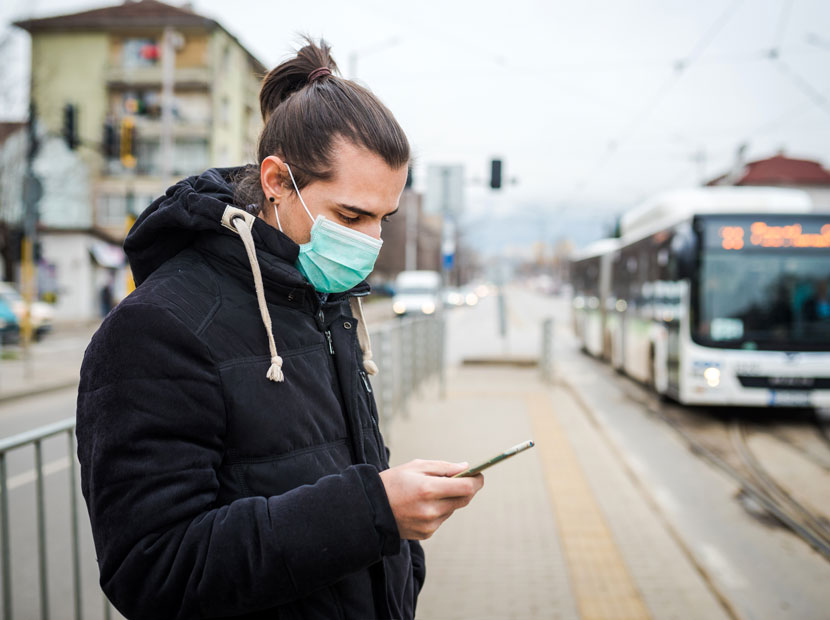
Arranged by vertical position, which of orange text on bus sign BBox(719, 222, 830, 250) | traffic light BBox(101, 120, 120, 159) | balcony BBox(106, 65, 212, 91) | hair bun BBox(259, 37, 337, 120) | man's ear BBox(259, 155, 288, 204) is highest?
balcony BBox(106, 65, 212, 91)

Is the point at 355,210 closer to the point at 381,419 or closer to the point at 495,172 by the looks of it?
the point at 381,419

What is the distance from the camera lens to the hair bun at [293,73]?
1723mm

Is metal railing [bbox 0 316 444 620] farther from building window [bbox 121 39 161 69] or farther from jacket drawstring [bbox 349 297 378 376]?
building window [bbox 121 39 161 69]

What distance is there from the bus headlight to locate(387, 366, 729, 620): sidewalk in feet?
6.18

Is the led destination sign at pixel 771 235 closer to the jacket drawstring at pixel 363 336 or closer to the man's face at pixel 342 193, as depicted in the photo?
the jacket drawstring at pixel 363 336

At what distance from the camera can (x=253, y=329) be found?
139 cm

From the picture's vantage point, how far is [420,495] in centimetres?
126

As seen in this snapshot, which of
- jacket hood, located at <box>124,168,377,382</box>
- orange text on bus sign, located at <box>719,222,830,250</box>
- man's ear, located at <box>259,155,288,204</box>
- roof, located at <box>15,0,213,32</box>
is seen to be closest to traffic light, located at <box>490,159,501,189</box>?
orange text on bus sign, located at <box>719,222,830,250</box>

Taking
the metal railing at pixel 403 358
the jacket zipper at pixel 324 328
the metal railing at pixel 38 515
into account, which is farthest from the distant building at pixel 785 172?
the jacket zipper at pixel 324 328

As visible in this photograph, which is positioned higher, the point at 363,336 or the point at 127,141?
the point at 127,141

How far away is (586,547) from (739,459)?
3.87 metres

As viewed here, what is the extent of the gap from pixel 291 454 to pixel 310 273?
0.46m

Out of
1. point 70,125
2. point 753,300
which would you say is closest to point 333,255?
point 753,300

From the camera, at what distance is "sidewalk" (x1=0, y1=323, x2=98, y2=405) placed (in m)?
11.6
